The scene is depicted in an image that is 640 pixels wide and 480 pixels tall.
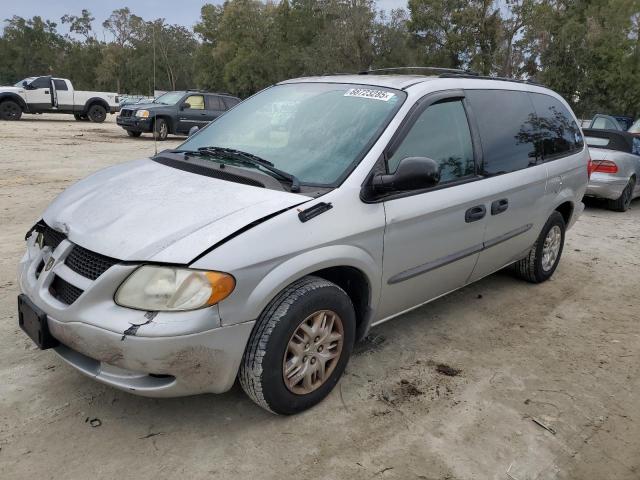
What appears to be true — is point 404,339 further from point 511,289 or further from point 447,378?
point 511,289

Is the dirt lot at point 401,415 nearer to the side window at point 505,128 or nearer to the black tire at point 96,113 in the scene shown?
the side window at point 505,128

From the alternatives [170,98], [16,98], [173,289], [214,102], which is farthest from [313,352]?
[16,98]

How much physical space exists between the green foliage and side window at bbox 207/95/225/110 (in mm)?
2380

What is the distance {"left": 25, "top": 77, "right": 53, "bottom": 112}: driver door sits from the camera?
2109 cm

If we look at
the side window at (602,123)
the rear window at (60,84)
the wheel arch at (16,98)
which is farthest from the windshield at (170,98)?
the side window at (602,123)

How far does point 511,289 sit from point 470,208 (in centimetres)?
165

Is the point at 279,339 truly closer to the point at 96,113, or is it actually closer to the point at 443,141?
the point at 443,141

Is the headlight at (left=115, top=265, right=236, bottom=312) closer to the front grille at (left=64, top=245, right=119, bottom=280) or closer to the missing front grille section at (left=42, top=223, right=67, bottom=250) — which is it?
the front grille at (left=64, top=245, right=119, bottom=280)

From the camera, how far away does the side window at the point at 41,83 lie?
21.1 m

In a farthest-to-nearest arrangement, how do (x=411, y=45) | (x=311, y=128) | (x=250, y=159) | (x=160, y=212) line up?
(x=411, y=45)
(x=311, y=128)
(x=250, y=159)
(x=160, y=212)

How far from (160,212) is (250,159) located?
745 millimetres

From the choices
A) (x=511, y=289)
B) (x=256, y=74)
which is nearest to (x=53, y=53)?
(x=256, y=74)

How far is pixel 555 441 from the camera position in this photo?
8.87 feet

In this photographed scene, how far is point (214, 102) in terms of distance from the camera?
714 inches
